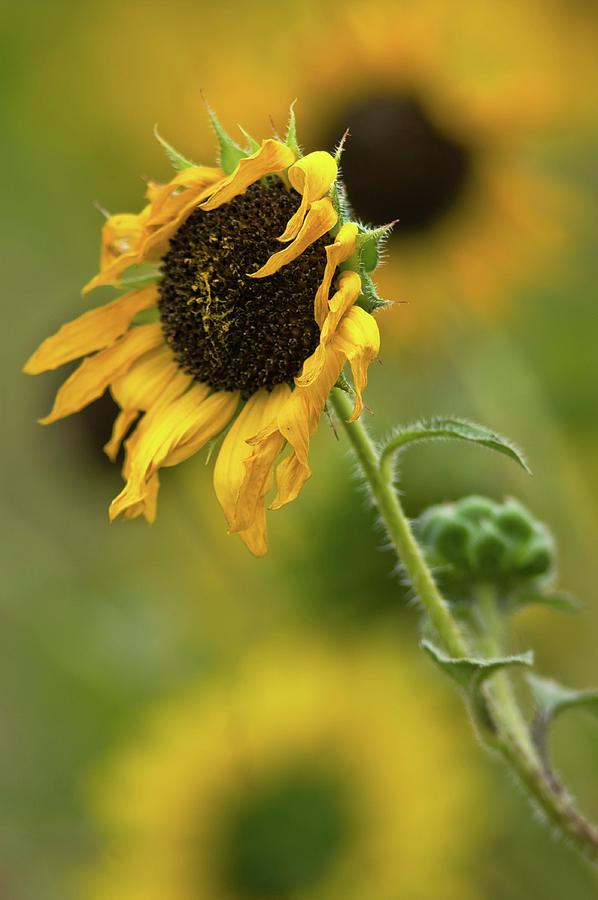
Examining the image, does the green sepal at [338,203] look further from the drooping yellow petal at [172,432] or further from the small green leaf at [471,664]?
the small green leaf at [471,664]

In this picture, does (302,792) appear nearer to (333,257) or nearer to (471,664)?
(471,664)

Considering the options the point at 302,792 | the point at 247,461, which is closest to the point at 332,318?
the point at 247,461

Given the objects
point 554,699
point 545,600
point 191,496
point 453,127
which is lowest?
point 554,699

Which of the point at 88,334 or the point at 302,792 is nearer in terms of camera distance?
the point at 88,334

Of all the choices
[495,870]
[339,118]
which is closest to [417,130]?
[339,118]

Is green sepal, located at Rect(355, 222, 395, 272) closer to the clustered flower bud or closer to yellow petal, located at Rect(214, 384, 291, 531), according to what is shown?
yellow petal, located at Rect(214, 384, 291, 531)

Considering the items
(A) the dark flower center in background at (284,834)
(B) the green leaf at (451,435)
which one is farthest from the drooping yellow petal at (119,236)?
(A) the dark flower center in background at (284,834)
